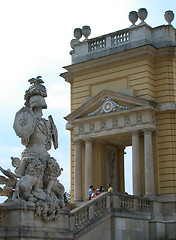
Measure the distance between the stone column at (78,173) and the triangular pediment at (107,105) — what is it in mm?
1617

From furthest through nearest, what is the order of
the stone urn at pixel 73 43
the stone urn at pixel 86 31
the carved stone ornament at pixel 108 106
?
the stone urn at pixel 73 43
the stone urn at pixel 86 31
the carved stone ornament at pixel 108 106

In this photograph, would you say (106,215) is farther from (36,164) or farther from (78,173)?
(78,173)

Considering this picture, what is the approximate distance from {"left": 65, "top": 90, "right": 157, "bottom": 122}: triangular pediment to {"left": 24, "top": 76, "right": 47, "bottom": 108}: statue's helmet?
11.3m

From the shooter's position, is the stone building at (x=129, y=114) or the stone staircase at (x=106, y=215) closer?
the stone staircase at (x=106, y=215)

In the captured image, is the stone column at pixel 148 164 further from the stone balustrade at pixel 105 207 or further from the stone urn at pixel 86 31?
the stone urn at pixel 86 31

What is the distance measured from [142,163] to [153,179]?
1.20 m

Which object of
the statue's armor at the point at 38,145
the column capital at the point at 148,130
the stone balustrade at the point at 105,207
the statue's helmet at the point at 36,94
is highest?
the column capital at the point at 148,130

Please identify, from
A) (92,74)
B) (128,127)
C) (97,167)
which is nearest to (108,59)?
(92,74)

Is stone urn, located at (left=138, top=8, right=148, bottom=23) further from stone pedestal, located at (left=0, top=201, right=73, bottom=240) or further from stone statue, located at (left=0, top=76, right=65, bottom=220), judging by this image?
stone pedestal, located at (left=0, top=201, right=73, bottom=240)

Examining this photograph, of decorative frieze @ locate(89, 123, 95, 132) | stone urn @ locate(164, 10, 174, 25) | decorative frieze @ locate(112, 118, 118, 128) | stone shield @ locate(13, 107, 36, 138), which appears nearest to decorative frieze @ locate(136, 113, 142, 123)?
decorative frieze @ locate(112, 118, 118, 128)

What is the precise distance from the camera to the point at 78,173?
2527cm

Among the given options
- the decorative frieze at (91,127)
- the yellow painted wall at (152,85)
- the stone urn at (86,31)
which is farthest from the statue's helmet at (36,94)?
the stone urn at (86,31)

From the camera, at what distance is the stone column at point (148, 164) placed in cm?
2269

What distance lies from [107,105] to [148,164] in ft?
12.9
